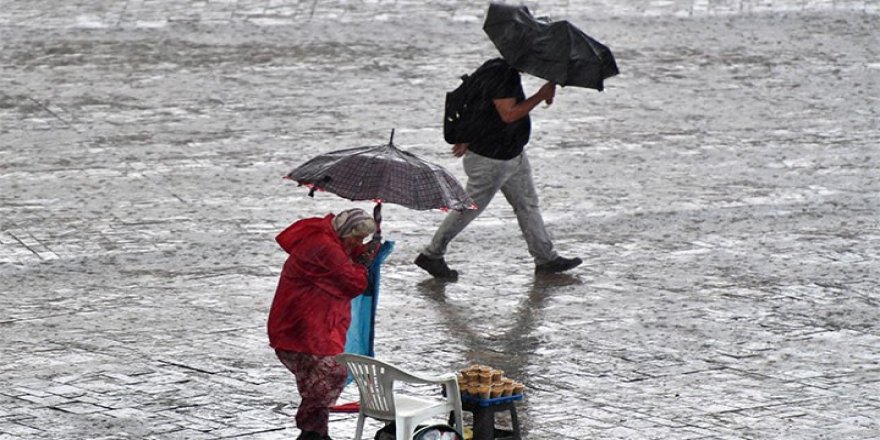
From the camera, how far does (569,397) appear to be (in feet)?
31.2

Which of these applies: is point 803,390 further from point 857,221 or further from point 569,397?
point 857,221

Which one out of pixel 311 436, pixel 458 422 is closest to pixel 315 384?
pixel 311 436

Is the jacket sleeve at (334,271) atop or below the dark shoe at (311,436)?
atop

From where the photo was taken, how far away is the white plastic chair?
7.93 meters

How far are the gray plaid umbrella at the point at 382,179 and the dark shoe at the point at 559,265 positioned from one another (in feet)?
11.3

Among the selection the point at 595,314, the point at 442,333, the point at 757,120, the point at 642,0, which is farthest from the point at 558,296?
the point at 642,0

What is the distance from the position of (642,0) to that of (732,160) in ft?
23.7

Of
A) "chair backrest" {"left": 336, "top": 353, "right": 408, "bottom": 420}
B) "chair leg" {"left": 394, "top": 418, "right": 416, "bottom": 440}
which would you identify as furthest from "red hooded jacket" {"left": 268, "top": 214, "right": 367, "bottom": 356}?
"chair leg" {"left": 394, "top": 418, "right": 416, "bottom": 440}

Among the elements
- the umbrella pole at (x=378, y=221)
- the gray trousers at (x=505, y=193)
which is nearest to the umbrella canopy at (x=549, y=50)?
the gray trousers at (x=505, y=193)

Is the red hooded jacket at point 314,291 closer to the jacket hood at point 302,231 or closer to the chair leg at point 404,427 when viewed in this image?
the jacket hood at point 302,231

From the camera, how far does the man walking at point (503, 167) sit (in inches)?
456

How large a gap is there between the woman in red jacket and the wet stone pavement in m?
0.62

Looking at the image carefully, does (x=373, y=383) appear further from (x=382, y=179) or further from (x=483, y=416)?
(x=382, y=179)

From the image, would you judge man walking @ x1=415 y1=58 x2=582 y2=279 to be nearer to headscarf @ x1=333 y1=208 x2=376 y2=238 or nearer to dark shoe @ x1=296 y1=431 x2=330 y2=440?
headscarf @ x1=333 y1=208 x2=376 y2=238
